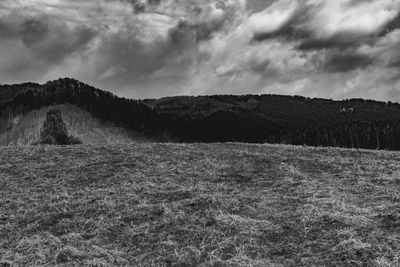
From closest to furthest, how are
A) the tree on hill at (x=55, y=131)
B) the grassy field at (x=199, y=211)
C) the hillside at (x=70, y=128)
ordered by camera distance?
the grassy field at (x=199, y=211)
the tree on hill at (x=55, y=131)
the hillside at (x=70, y=128)

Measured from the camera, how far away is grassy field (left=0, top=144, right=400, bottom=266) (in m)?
10.8

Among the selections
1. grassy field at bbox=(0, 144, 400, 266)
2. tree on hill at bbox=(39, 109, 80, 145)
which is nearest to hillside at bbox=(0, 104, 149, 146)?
tree on hill at bbox=(39, 109, 80, 145)

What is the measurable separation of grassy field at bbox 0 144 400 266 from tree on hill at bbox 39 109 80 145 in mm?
137201

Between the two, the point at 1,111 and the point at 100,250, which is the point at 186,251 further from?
the point at 1,111

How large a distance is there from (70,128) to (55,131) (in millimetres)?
10107

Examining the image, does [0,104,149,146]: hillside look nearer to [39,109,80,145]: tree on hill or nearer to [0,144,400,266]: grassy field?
[39,109,80,145]: tree on hill

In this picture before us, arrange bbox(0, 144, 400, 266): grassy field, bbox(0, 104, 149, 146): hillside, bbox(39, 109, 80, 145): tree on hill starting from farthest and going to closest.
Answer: bbox(0, 104, 149, 146): hillside
bbox(39, 109, 80, 145): tree on hill
bbox(0, 144, 400, 266): grassy field

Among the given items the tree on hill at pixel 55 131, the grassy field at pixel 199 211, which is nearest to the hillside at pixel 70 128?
the tree on hill at pixel 55 131

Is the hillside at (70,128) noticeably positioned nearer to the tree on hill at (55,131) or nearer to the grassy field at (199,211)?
the tree on hill at (55,131)

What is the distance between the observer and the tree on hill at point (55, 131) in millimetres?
155750

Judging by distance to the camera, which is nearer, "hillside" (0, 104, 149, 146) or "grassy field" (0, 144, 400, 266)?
"grassy field" (0, 144, 400, 266)

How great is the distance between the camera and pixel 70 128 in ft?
560

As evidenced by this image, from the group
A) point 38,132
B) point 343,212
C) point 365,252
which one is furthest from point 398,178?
point 38,132

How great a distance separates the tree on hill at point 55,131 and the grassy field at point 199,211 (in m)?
137
